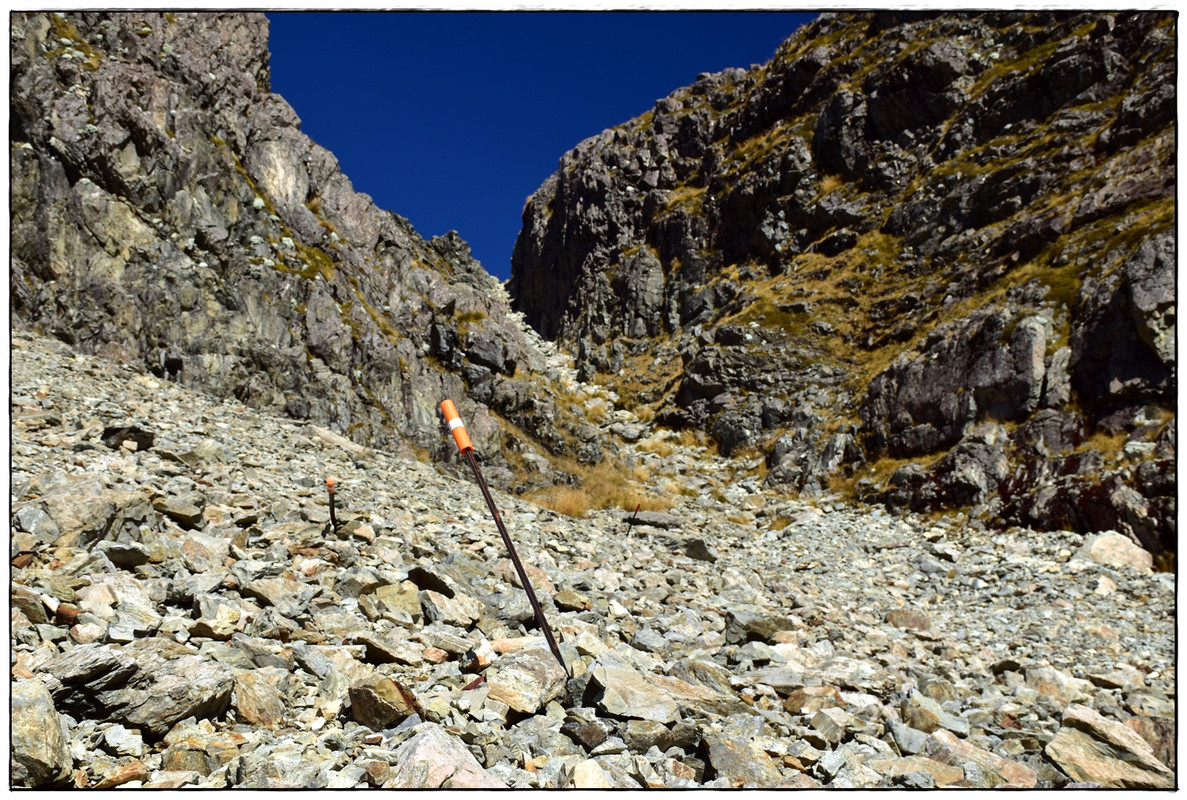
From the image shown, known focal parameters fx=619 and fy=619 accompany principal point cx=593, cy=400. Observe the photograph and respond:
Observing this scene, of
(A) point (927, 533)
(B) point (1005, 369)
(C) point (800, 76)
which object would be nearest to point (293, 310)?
(A) point (927, 533)

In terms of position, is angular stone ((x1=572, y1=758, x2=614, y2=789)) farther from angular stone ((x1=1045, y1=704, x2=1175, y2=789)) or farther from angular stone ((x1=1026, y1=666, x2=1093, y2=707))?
angular stone ((x1=1026, y1=666, x2=1093, y2=707))

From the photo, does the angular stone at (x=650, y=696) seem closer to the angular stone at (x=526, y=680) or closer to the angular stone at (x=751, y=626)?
the angular stone at (x=526, y=680)

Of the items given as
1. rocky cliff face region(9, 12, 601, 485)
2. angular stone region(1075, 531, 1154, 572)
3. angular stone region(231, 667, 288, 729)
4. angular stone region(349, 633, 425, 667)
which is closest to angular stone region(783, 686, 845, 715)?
angular stone region(349, 633, 425, 667)

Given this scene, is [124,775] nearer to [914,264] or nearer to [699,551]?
[699,551]

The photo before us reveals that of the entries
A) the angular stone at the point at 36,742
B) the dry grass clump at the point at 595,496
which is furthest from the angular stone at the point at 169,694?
the dry grass clump at the point at 595,496

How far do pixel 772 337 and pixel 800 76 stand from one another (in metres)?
41.2

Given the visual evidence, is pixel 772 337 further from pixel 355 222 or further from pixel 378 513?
pixel 378 513

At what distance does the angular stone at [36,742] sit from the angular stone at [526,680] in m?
2.84

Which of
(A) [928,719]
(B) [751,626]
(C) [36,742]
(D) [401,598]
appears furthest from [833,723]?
(C) [36,742]

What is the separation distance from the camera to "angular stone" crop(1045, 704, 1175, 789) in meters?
5.92

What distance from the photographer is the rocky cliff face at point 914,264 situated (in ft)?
72.3

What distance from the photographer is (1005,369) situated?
25.0 meters

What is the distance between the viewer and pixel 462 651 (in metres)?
6.34

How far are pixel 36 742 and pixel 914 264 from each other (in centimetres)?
5065
